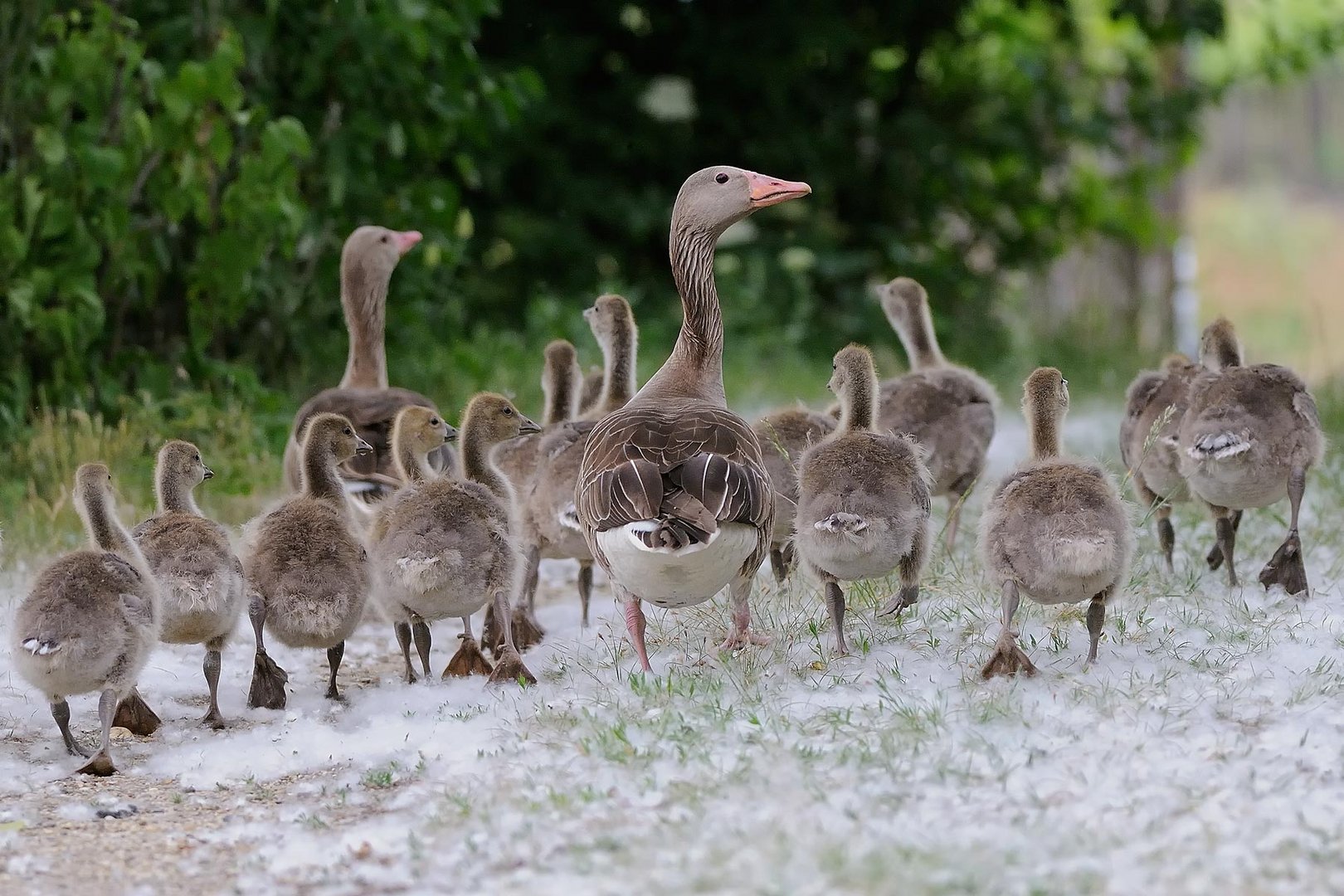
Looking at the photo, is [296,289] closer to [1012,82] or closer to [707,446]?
[707,446]

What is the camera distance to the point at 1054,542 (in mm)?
6016

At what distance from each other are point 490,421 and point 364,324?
2465 mm

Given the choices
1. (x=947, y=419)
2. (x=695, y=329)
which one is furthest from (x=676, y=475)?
(x=947, y=419)

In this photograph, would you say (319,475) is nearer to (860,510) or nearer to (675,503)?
(675,503)

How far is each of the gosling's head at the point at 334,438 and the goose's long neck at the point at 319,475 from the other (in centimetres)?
1

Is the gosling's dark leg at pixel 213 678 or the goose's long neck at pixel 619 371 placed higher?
the goose's long neck at pixel 619 371

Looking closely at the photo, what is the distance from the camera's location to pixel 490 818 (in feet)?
16.3

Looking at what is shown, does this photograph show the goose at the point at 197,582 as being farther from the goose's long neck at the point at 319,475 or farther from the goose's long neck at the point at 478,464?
the goose's long neck at the point at 478,464

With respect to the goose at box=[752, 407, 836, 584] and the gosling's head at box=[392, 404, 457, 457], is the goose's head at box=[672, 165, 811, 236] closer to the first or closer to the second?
the goose at box=[752, 407, 836, 584]

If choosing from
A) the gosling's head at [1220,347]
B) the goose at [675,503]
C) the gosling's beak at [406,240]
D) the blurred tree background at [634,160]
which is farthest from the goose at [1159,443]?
the blurred tree background at [634,160]

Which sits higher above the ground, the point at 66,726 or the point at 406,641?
the point at 406,641

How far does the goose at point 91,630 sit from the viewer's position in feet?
19.2

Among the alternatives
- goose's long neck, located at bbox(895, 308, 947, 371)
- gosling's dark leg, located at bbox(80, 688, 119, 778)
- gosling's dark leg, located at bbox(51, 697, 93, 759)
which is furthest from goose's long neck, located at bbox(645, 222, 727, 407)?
gosling's dark leg, located at bbox(51, 697, 93, 759)

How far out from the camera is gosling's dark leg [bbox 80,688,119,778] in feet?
19.4
